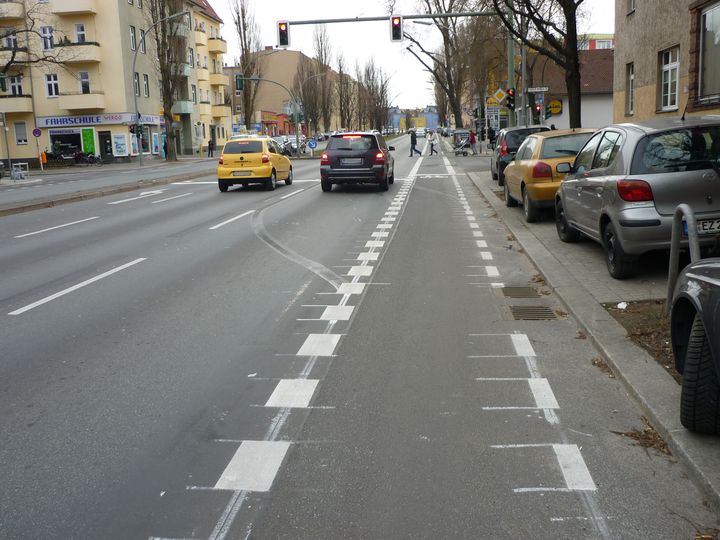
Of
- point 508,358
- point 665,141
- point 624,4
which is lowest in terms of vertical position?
point 508,358

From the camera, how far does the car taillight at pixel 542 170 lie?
13.2 metres

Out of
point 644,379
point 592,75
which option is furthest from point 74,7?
point 644,379

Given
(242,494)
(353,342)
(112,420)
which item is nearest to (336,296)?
(353,342)

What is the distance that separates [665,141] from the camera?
7926mm

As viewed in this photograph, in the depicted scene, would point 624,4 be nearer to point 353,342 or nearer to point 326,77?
point 353,342

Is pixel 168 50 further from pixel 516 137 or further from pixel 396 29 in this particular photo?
pixel 516 137

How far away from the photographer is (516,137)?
20766 mm

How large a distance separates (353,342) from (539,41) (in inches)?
1556

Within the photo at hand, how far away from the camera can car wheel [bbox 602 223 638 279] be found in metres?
8.12

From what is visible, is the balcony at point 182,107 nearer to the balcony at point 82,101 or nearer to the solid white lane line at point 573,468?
the balcony at point 82,101

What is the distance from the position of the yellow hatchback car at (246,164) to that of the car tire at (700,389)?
2068 cm

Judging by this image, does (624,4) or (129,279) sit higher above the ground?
(624,4)

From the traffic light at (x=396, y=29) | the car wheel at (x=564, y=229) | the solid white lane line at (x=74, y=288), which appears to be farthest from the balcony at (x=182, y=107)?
the car wheel at (x=564, y=229)

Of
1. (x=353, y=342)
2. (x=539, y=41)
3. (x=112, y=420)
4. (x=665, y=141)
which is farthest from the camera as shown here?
(x=539, y=41)
